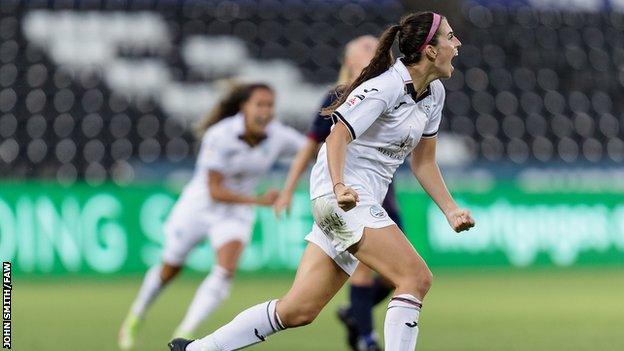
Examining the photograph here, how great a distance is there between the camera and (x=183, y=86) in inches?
821

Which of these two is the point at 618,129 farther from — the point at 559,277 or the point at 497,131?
the point at 559,277

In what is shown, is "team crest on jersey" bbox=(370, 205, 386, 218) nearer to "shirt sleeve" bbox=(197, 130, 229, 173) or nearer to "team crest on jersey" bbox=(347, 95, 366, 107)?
"team crest on jersey" bbox=(347, 95, 366, 107)

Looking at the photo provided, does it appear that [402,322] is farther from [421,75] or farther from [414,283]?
[421,75]

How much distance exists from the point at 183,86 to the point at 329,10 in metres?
3.11

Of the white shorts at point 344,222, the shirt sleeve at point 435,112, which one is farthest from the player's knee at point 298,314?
the shirt sleeve at point 435,112

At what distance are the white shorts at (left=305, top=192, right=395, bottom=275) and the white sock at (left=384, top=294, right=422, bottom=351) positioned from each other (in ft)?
1.14

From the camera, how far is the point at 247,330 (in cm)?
648

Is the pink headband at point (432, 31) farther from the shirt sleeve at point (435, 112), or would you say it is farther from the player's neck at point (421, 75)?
the shirt sleeve at point (435, 112)

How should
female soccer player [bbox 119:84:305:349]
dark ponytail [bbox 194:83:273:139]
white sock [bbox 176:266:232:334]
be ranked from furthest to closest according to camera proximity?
dark ponytail [bbox 194:83:273:139]
female soccer player [bbox 119:84:305:349]
white sock [bbox 176:266:232:334]

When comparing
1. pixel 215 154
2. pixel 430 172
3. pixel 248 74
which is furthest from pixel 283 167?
pixel 430 172

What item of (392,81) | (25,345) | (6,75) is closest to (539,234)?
(6,75)

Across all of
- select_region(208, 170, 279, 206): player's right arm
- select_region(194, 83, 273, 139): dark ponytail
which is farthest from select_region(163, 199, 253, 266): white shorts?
select_region(194, 83, 273, 139): dark ponytail

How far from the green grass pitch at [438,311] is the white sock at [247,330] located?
3096 mm

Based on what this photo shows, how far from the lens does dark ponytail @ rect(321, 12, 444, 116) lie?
6293 millimetres
